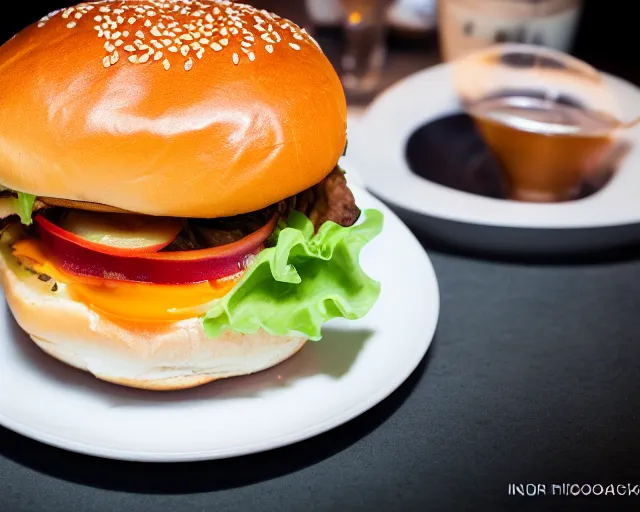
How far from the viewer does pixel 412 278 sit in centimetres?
162

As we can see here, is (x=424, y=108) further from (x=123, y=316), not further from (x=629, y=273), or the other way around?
(x=123, y=316)

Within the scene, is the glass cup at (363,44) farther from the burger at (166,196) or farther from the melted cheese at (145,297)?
the melted cheese at (145,297)

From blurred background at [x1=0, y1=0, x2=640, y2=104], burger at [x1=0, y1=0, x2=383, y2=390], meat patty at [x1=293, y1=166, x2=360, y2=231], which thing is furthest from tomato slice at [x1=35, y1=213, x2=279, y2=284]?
blurred background at [x1=0, y1=0, x2=640, y2=104]

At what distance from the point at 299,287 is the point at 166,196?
0.98 feet

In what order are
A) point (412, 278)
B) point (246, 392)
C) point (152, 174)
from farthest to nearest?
point (412, 278) < point (246, 392) < point (152, 174)

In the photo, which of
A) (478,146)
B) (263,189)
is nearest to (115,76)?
Answer: (263,189)

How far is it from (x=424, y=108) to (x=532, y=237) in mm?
779

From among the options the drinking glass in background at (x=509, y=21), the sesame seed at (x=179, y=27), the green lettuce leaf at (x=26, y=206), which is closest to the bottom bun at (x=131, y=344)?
the green lettuce leaf at (x=26, y=206)

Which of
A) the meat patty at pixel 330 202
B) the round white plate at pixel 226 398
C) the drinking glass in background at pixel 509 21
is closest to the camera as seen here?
the round white plate at pixel 226 398

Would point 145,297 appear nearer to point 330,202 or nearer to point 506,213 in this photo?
point 330,202

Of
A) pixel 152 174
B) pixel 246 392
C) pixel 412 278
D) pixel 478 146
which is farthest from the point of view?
pixel 478 146

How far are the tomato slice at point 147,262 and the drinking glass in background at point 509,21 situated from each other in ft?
5.75

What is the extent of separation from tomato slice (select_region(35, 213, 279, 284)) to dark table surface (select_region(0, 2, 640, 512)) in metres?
0.32

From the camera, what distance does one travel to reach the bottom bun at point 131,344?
1269 mm
